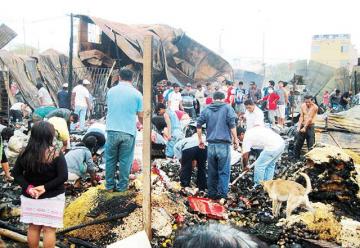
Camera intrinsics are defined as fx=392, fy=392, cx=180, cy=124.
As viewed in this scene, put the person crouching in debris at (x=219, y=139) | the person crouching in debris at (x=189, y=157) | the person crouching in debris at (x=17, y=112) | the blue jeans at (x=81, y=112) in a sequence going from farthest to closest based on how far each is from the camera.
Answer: the person crouching in debris at (x=17, y=112)
the blue jeans at (x=81, y=112)
the person crouching in debris at (x=189, y=157)
the person crouching in debris at (x=219, y=139)

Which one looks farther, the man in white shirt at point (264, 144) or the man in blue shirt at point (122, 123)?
the man in white shirt at point (264, 144)

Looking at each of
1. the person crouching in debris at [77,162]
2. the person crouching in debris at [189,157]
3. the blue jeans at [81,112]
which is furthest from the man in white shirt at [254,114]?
the blue jeans at [81,112]

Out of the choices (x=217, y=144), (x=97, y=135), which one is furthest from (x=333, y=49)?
(x=217, y=144)

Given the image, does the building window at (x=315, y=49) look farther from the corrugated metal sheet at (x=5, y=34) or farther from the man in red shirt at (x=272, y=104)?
the corrugated metal sheet at (x=5, y=34)

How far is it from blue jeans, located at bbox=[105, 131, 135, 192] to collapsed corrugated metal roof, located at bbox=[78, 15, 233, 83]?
1056 centimetres

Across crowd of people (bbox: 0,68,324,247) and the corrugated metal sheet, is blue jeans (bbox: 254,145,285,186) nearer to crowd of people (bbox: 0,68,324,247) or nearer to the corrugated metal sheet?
crowd of people (bbox: 0,68,324,247)

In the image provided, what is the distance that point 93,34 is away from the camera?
17469 millimetres

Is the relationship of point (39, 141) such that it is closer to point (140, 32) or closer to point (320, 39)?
point (140, 32)

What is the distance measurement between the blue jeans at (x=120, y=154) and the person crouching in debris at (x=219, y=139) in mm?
1437

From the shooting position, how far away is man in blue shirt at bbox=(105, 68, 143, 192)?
5.58 meters

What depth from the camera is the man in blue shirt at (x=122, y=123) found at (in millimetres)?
5578

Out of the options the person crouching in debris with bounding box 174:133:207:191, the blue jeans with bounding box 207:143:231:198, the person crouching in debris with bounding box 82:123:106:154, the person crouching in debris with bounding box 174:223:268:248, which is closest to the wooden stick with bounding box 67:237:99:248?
the blue jeans with bounding box 207:143:231:198

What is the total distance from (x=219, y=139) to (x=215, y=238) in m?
4.88

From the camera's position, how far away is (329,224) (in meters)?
5.55
